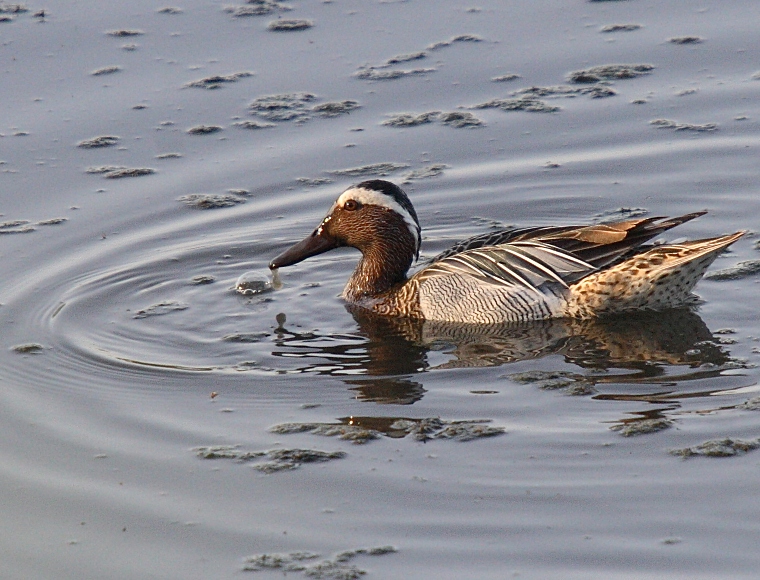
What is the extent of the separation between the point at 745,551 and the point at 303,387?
9.86 ft

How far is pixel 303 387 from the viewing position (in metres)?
7.96

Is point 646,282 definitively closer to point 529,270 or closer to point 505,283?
point 529,270

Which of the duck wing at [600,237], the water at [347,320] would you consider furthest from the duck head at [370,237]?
the duck wing at [600,237]

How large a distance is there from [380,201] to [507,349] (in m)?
1.71

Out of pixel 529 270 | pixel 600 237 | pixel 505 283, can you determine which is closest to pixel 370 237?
pixel 505 283

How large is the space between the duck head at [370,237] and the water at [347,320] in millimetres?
271

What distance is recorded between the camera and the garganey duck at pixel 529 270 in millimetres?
8992

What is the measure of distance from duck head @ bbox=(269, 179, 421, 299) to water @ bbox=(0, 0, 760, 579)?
0.27 m

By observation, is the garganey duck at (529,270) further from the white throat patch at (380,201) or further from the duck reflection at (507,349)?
the duck reflection at (507,349)

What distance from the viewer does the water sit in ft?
20.3

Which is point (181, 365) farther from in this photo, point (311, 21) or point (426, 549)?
point (311, 21)

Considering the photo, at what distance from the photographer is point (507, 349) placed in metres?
8.62

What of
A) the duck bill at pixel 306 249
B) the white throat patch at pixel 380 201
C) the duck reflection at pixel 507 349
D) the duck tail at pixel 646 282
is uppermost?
the white throat patch at pixel 380 201

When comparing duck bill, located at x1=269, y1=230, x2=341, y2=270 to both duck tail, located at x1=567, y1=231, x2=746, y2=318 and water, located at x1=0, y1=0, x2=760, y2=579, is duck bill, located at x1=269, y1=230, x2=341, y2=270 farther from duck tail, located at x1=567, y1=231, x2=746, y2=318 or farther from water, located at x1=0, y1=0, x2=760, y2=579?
duck tail, located at x1=567, y1=231, x2=746, y2=318
